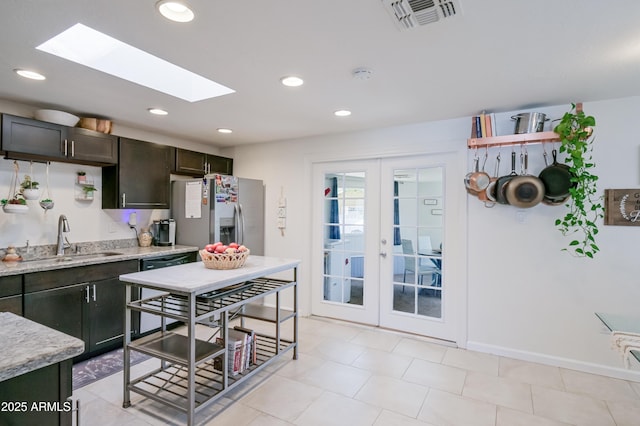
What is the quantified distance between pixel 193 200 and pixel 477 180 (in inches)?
124

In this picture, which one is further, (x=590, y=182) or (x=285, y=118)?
(x=285, y=118)

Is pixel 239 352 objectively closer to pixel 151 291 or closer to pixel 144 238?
pixel 151 291

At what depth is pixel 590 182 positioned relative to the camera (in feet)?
9.16

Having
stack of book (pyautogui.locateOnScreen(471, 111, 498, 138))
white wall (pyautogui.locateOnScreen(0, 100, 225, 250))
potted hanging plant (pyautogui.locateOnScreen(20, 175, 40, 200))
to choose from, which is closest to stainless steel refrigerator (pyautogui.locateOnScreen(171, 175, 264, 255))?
white wall (pyautogui.locateOnScreen(0, 100, 225, 250))

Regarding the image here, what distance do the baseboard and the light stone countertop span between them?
2.17 meters

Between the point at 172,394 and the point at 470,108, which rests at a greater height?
the point at 470,108

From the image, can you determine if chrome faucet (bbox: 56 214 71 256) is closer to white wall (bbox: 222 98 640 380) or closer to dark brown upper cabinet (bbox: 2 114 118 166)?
dark brown upper cabinet (bbox: 2 114 118 166)

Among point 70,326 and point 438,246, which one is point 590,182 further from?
point 70,326

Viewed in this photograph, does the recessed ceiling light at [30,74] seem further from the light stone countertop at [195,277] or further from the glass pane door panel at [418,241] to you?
the glass pane door panel at [418,241]

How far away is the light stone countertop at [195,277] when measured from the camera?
2018 mm

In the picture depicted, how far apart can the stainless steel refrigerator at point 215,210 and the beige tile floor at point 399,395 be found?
1.51 metres

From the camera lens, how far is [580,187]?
8.90ft

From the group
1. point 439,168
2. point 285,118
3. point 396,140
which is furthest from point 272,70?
point 439,168

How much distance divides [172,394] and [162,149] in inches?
105
